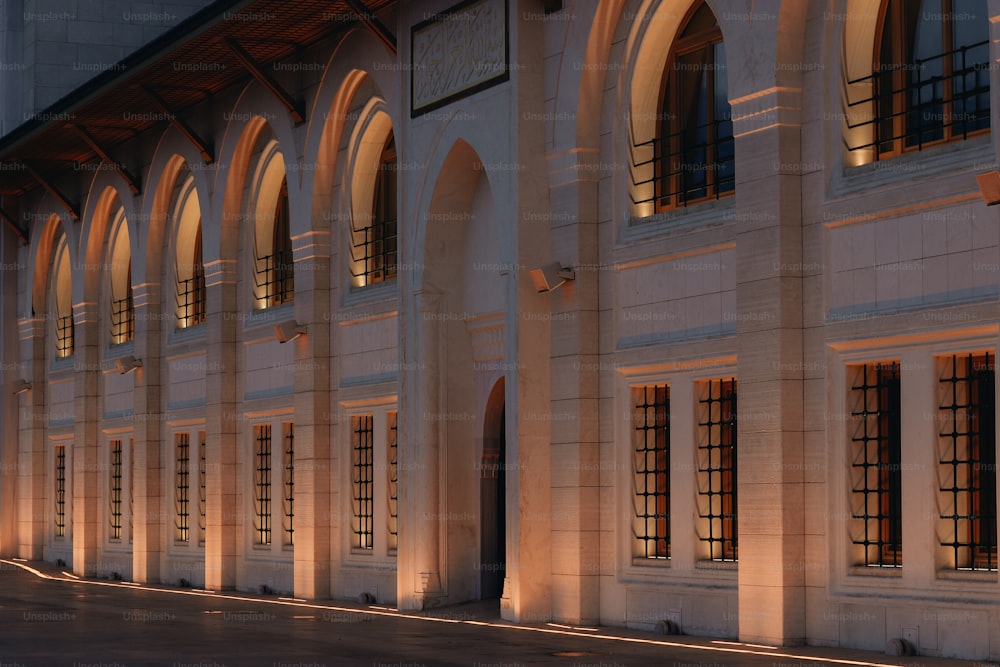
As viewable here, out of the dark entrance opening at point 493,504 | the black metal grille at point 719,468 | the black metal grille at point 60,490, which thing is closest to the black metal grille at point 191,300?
the black metal grille at point 60,490

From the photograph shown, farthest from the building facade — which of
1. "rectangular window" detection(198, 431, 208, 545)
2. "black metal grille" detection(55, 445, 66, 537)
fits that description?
"black metal grille" detection(55, 445, 66, 537)

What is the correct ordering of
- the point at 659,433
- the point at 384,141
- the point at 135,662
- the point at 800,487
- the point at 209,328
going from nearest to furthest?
the point at 135,662
the point at 800,487
the point at 659,433
the point at 384,141
the point at 209,328

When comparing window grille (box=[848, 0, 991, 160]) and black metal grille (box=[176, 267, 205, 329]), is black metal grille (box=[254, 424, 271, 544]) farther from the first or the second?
window grille (box=[848, 0, 991, 160])

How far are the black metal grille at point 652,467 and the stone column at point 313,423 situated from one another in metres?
7.80

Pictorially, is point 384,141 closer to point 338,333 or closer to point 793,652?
point 338,333

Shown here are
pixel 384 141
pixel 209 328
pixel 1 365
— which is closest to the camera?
pixel 384 141

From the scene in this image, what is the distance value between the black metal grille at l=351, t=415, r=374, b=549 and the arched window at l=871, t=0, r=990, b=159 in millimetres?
11227

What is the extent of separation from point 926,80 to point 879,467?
145 inches

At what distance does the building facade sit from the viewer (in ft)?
52.9

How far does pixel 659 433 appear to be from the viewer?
1978 centimetres

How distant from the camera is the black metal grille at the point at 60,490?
3906 cm

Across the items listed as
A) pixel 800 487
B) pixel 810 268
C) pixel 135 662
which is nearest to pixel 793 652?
pixel 800 487

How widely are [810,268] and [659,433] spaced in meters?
3.45

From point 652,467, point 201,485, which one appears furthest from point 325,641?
point 201,485
